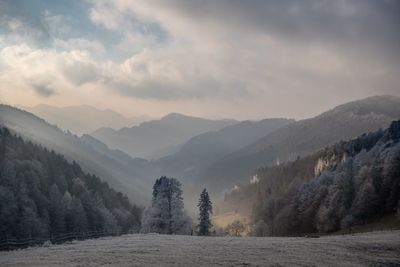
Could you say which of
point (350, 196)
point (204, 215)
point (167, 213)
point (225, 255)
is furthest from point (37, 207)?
point (225, 255)

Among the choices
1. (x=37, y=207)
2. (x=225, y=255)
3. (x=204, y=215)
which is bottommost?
(x=225, y=255)

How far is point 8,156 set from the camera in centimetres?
19625

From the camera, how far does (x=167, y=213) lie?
119 m

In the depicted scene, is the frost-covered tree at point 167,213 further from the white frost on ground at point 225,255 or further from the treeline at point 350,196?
the white frost on ground at point 225,255

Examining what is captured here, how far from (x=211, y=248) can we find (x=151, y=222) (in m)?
67.0

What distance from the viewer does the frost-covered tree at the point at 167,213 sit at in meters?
119

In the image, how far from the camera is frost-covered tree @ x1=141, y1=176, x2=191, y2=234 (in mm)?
118875

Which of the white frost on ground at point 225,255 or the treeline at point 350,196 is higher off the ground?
the treeline at point 350,196

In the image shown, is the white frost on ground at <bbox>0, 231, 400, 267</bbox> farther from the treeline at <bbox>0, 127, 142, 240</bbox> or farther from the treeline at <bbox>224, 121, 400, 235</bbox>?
the treeline at <bbox>0, 127, 142, 240</bbox>

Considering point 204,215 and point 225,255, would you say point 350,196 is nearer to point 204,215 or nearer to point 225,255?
point 204,215

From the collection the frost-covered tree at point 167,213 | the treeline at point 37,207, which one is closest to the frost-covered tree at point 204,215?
the frost-covered tree at point 167,213

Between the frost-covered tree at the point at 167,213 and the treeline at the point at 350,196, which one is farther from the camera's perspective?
the treeline at the point at 350,196

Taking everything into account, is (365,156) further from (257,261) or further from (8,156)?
(257,261)

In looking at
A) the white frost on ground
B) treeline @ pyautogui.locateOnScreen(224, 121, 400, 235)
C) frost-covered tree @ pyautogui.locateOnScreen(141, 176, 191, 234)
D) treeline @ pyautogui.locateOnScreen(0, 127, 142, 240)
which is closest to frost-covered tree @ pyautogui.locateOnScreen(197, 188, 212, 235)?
frost-covered tree @ pyautogui.locateOnScreen(141, 176, 191, 234)
